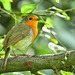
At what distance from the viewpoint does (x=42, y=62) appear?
251cm

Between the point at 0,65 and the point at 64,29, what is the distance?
91.4 inches

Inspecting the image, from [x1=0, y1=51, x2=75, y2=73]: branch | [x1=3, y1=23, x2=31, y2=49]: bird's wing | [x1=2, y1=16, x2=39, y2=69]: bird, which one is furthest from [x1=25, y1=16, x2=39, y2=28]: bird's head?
[x1=0, y1=51, x2=75, y2=73]: branch

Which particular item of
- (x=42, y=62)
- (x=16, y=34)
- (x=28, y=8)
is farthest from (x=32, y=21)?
(x=42, y=62)

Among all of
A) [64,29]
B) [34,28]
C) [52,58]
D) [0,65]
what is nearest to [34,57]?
[52,58]

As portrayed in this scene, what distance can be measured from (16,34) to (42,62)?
2.68ft

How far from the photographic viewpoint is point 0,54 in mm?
2996

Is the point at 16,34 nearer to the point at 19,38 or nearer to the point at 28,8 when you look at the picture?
the point at 19,38

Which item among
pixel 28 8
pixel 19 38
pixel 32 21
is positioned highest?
pixel 28 8

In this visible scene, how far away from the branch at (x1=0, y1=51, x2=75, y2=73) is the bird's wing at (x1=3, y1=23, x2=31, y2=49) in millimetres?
291

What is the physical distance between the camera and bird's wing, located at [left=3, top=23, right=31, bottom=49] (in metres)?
2.98

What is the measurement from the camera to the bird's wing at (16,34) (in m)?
2.98

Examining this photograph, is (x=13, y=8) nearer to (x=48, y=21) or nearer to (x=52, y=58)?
(x=48, y=21)

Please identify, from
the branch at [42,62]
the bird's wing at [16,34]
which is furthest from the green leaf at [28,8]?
the branch at [42,62]

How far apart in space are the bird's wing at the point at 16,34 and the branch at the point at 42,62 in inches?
11.5
